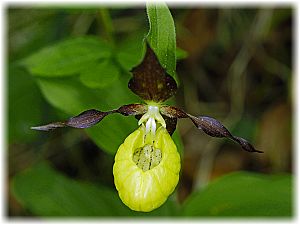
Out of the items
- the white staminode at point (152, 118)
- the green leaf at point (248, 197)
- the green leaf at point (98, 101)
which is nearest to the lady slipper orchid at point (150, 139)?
the white staminode at point (152, 118)

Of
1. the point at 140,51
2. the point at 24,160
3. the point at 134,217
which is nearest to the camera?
the point at 140,51

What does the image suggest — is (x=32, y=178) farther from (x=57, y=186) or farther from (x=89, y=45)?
(x=89, y=45)

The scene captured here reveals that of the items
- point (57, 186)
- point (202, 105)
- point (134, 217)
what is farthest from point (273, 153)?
point (57, 186)

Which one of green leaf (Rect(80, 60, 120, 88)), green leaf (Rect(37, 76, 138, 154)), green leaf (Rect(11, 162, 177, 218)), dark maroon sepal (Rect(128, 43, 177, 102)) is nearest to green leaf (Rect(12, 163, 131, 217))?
green leaf (Rect(11, 162, 177, 218))

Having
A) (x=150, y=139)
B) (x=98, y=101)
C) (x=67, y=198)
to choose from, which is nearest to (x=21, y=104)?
(x=67, y=198)

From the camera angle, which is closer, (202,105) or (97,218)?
(97,218)

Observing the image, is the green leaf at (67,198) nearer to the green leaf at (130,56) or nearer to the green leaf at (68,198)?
the green leaf at (68,198)
